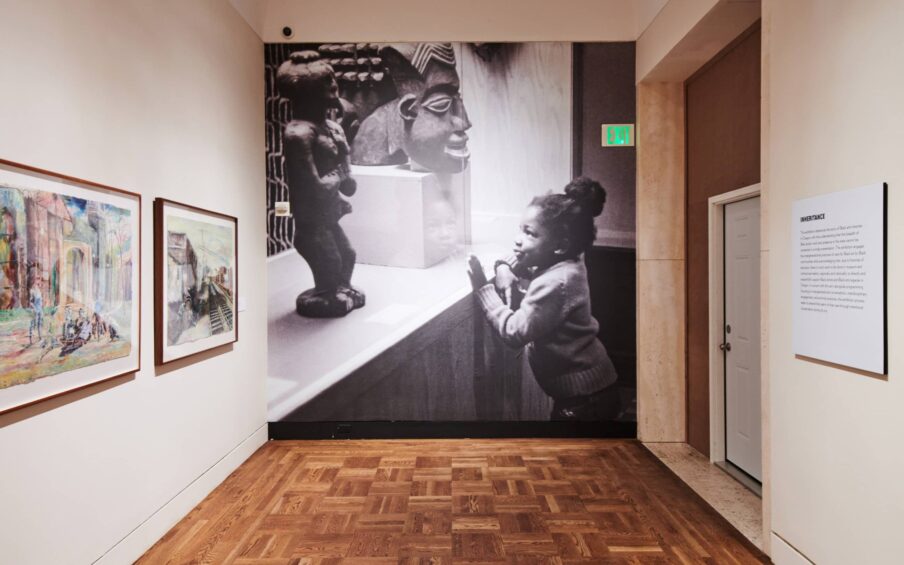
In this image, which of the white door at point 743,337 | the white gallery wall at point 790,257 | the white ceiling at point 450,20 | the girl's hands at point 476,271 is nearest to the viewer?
the white gallery wall at point 790,257

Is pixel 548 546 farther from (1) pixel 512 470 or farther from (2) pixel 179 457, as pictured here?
(2) pixel 179 457

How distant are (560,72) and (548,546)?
400 centimetres

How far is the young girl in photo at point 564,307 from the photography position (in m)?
4.95

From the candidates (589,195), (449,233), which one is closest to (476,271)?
(449,233)

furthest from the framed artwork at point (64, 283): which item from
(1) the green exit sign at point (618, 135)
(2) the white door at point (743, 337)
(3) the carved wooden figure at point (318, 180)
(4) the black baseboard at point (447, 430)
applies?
(2) the white door at point (743, 337)

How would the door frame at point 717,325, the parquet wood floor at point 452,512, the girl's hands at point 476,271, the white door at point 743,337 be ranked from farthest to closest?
the girl's hands at point 476,271
the door frame at point 717,325
the white door at point 743,337
the parquet wood floor at point 452,512

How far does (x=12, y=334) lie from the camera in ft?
6.93

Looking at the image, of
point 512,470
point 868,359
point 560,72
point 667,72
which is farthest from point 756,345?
point 560,72

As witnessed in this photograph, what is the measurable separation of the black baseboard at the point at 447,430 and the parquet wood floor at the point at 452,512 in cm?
32

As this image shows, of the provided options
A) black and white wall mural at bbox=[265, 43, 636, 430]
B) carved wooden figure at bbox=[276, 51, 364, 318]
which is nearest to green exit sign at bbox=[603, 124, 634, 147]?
black and white wall mural at bbox=[265, 43, 636, 430]

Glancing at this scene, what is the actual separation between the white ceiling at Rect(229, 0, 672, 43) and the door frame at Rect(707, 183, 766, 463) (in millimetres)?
1962

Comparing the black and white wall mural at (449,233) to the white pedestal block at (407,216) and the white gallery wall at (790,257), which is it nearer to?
the white pedestal block at (407,216)

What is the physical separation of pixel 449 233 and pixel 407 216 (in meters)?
0.42

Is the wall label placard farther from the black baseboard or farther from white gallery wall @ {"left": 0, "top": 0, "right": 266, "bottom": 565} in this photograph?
white gallery wall @ {"left": 0, "top": 0, "right": 266, "bottom": 565}
